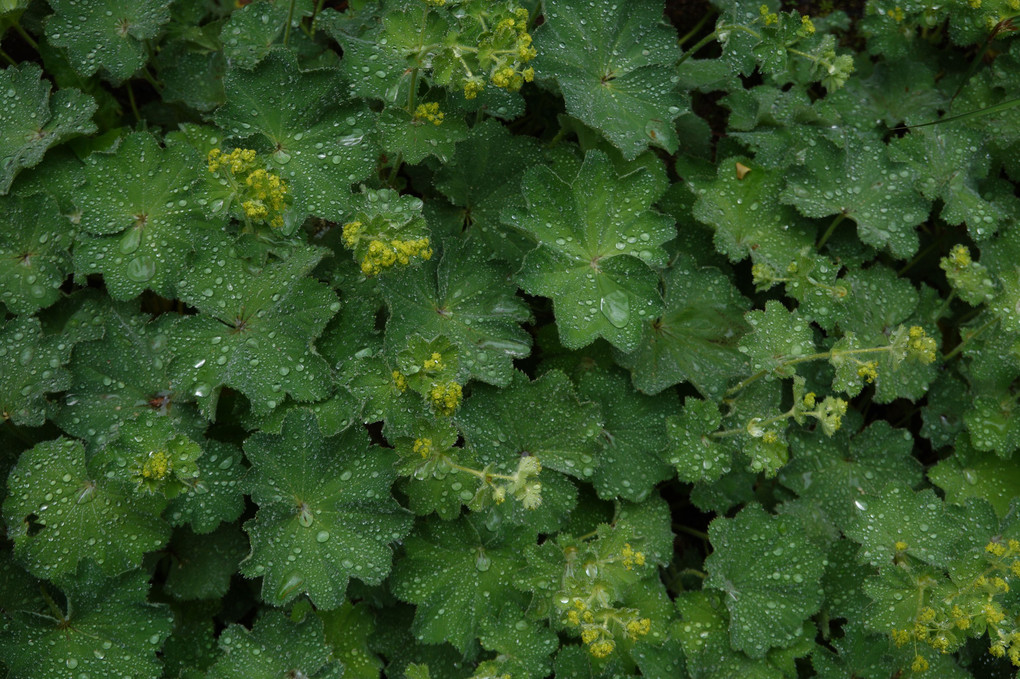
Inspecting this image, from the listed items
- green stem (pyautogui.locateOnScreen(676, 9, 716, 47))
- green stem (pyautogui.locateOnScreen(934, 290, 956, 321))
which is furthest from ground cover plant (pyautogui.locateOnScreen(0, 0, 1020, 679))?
green stem (pyautogui.locateOnScreen(676, 9, 716, 47))

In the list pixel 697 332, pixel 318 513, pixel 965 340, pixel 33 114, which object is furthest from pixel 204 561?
pixel 965 340

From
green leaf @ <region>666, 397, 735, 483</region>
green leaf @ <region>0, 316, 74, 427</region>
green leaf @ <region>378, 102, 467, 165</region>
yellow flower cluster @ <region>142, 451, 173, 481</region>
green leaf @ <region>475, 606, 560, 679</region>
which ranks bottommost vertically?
green leaf @ <region>475, 606, 560, 679</region>

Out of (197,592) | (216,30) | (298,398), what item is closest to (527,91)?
(216,30)

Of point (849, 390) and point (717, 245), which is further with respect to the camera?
point (717, 245)

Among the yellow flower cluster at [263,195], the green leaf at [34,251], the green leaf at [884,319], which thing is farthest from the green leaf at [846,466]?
the green leaf at [34,251]

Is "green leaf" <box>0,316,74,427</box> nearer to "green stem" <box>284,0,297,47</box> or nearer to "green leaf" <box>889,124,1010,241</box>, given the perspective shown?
"green stem" <box>284,0,297,47</box>

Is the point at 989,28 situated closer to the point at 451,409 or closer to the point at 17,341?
the point at 451,409

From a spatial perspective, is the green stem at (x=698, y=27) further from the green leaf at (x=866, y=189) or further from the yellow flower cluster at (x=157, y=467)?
the yellow flower cluster at (x=157, y=467)
